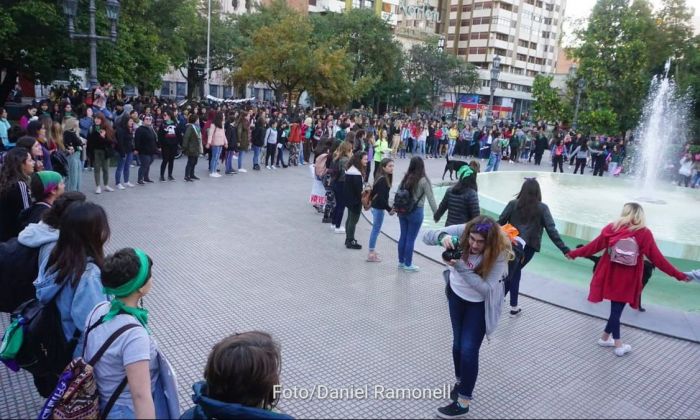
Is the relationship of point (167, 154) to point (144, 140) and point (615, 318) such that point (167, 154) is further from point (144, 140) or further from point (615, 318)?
point (615, 318)

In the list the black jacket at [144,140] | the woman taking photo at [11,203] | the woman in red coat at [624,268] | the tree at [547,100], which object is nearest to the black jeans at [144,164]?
the black jacket at [144,140]

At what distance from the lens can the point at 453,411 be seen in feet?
13.6

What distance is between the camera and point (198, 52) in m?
44.4

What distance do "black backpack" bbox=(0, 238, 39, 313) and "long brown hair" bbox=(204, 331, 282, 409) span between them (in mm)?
1981

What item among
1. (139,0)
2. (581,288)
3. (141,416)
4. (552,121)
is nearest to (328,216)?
(581,288)

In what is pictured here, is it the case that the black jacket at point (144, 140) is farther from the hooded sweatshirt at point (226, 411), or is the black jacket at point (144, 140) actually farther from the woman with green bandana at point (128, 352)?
the hooded sweatshirt at point (226, 411)

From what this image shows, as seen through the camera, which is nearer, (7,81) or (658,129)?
(7,81)

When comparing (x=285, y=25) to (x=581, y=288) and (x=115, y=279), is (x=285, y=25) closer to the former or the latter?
(x=581, y=288)

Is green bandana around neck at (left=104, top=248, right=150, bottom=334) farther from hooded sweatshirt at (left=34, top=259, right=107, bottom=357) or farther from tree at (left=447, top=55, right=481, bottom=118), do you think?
tree at (left=447, top=55, right=481, bottom=118)

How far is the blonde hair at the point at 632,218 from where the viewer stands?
207 inches

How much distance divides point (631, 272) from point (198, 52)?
44.6 m

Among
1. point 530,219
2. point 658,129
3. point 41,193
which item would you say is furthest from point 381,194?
point 658,129

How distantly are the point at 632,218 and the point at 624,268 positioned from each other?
53 cm

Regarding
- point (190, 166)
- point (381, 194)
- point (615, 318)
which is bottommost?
point (615, 318)
